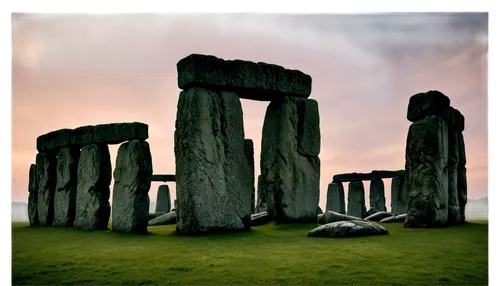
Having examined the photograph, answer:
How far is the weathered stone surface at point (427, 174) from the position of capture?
8570 millimetres

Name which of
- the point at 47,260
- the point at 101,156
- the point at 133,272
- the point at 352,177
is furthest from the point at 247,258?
the point at 352,177

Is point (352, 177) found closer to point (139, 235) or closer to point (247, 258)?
point (139, 235)

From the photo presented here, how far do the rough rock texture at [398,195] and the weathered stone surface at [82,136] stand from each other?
1218 centimetres

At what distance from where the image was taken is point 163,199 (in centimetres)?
2230

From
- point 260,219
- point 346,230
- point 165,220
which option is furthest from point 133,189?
point 346,230

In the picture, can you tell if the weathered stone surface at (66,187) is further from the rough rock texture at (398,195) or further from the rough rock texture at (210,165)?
the rough rock texture at (398,195)

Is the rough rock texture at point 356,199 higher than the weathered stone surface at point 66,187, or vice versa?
the weathered stone surface at point 66,187

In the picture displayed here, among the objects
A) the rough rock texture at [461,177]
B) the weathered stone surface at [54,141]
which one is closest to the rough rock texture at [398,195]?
the rough rock texture at [461,177]

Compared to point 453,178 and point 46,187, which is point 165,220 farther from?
point 453,178

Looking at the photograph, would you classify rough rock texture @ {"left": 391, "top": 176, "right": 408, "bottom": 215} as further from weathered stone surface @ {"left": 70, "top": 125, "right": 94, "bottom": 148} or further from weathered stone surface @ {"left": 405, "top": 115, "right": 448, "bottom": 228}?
weathered stone surface @ {"left": 70, "top": 125, "right": 94, "bottom": 148}

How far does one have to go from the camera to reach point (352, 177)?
19438 mm

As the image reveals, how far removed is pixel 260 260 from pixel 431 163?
4737mm

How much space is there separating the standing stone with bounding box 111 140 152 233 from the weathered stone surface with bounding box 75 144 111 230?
815 mm
